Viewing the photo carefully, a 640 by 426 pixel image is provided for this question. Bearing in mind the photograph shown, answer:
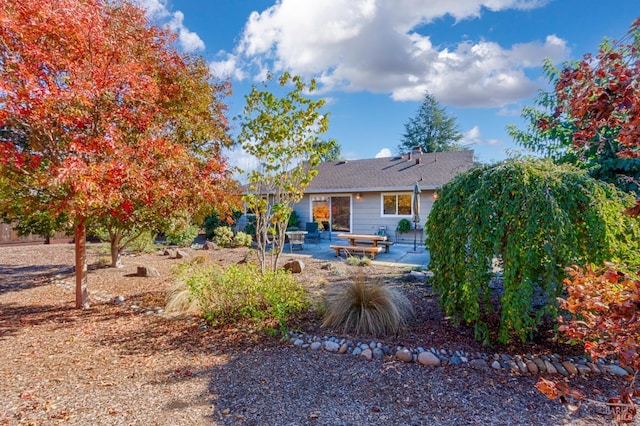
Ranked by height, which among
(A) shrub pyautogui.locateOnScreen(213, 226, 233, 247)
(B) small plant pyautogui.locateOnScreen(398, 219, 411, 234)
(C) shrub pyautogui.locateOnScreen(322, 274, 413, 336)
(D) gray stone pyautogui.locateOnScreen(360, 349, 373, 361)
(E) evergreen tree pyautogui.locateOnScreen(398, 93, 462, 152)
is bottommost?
(D) gray stone pyautogui.locateOnScreen(360, 349, 373, 361)

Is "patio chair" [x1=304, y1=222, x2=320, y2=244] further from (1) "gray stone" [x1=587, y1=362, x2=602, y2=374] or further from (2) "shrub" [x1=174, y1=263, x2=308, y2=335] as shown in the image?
(1) "gray stone" [x1=587, y1=362, x2=602, y2=374]

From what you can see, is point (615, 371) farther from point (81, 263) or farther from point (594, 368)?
point (81, 263)

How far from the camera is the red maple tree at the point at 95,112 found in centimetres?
335

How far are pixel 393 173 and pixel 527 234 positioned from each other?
432 inches

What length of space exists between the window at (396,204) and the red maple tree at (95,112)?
9.09m

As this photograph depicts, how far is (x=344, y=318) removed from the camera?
3.94 m

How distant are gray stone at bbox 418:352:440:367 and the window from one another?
9778mm

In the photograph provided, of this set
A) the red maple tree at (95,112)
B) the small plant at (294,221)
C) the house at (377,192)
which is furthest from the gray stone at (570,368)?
the small plant at (294,221)

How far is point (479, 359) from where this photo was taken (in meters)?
3.13

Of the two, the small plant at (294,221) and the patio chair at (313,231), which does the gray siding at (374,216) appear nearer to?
the patio chair at (313,231)

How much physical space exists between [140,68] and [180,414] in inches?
155

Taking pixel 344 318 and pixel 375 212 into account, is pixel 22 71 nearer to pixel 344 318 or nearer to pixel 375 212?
pixel 344 318

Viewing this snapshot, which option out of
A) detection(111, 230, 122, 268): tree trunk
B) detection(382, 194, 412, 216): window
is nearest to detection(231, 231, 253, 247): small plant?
detection(111, 230, 122, 268): tree trunk

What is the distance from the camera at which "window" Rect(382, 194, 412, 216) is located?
41.2 ft
